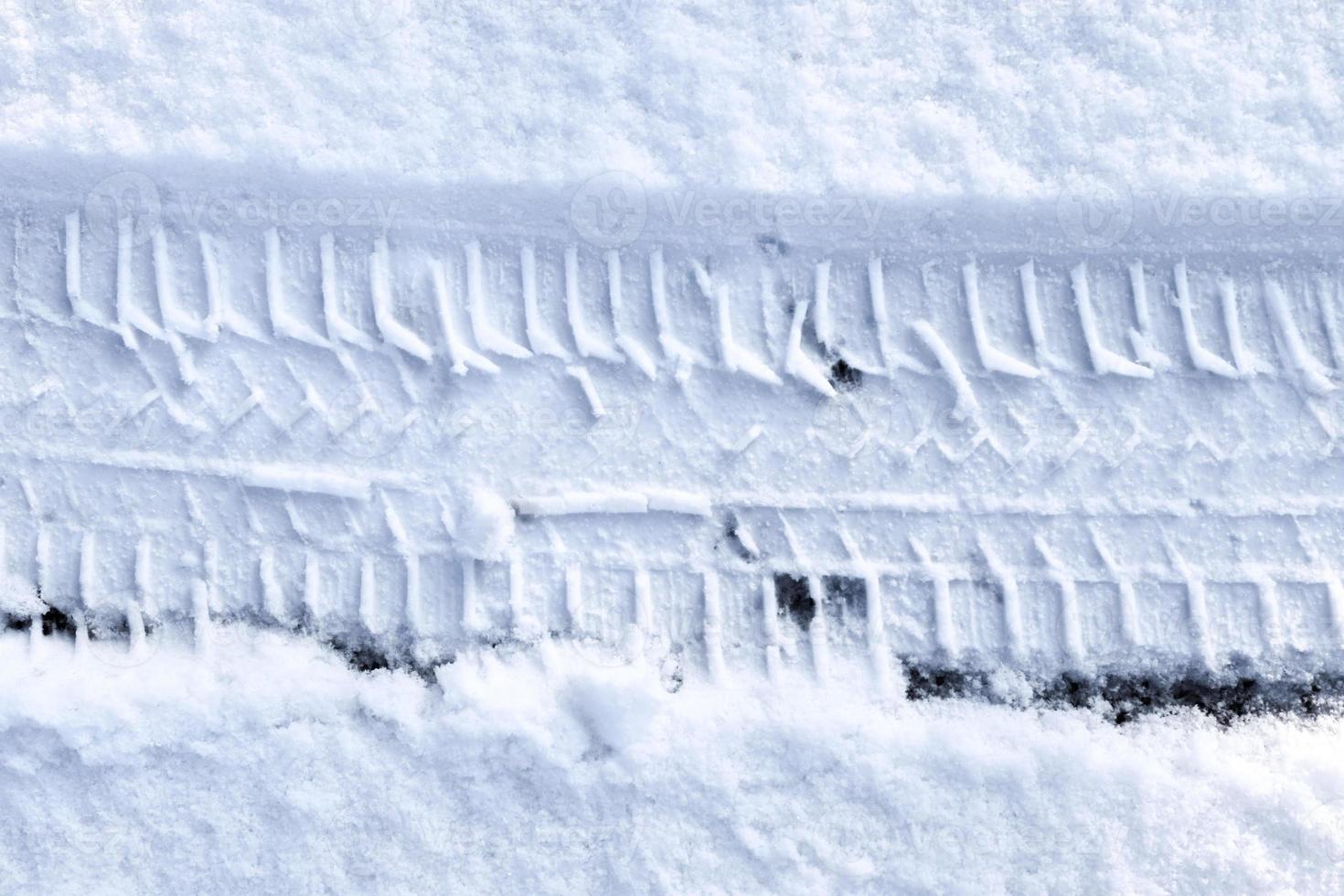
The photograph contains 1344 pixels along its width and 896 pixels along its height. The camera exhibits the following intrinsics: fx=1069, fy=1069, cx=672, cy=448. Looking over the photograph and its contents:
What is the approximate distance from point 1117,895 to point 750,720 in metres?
0.50

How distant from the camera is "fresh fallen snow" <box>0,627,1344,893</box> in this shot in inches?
52.2

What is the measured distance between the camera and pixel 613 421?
1.41m
